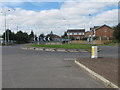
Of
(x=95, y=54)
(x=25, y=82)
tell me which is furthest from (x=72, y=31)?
(x=25, y=82)

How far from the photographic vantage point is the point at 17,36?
9006 centimetres

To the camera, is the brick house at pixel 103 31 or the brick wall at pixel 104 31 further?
the brick wall at pixel 104 31

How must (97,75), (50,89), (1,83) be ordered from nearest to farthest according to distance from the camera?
(50,89) < (1,83) < (97,75)

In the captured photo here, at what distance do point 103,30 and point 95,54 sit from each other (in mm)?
75183

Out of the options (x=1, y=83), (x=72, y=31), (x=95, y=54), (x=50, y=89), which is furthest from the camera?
(x=72, y=31)

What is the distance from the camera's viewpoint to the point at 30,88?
6535 mm

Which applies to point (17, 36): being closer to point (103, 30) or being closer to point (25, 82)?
point (103, 30)

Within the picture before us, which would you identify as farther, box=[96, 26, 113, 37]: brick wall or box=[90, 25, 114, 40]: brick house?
box=[96, 26, 113, 37]: brick wall

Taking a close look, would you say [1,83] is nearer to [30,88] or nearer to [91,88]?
[30,88]

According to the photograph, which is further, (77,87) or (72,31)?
(72,31)

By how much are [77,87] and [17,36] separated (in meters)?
86.1

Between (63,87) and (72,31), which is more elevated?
(72,31)

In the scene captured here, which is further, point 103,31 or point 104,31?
point 103,31

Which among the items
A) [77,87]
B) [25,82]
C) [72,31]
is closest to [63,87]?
[77,87]
